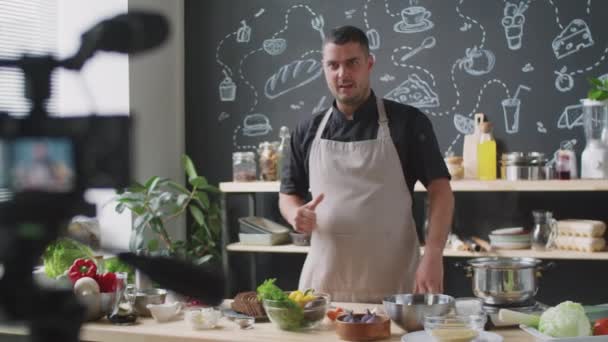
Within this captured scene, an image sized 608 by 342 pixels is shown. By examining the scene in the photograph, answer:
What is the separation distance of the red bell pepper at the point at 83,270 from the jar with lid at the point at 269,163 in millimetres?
2074

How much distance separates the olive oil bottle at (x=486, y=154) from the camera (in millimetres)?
3916

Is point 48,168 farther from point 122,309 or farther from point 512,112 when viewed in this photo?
point 512,112

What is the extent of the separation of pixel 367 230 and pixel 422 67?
1.76 m

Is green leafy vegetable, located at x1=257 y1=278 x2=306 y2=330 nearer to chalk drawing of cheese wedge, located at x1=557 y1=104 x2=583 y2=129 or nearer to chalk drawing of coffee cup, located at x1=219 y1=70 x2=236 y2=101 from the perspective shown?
chalk drawing of cheese wedge, located at x1=557 y1=104 x2=583 y2=129

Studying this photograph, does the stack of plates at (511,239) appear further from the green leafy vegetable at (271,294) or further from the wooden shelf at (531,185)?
the green leafy vegetable at (271,294)

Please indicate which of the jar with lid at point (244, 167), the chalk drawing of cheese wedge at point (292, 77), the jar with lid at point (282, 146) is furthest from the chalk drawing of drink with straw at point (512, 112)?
the jar with lid at point (244, 167)

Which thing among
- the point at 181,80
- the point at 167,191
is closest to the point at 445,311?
the point at 167,191

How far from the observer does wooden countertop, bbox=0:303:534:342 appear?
77.9 inches

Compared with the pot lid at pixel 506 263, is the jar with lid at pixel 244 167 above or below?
above

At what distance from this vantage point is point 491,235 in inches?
151

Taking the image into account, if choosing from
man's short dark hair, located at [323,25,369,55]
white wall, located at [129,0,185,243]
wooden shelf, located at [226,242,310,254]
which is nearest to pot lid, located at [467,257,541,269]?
man's short dark hair, located at [323,25,369,55]

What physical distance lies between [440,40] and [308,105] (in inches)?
35.5

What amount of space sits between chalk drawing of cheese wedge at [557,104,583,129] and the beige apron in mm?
1597

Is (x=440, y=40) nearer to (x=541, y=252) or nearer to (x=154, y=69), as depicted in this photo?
(x=541, y=252)
